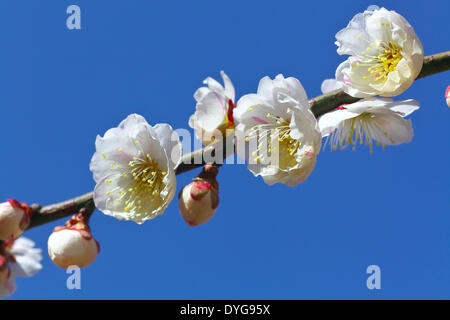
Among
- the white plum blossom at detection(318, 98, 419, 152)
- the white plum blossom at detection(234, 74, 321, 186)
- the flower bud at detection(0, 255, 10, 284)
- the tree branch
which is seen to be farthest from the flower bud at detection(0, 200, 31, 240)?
the white plum blossom at detection(318, 98, 419, 152)

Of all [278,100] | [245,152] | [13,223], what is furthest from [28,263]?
[278,100]

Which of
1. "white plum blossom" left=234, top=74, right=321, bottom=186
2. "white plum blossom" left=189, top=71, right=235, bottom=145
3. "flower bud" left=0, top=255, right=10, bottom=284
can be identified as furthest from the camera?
"flower bud" left=0, top=255, right=10, bottom=284

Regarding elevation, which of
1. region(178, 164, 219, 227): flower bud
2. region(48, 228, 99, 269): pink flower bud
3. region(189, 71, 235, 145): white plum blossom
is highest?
region(189, 71, 235, 145): white plum blossom

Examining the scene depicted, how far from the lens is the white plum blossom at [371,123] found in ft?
5.72

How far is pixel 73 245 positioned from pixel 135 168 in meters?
0.35

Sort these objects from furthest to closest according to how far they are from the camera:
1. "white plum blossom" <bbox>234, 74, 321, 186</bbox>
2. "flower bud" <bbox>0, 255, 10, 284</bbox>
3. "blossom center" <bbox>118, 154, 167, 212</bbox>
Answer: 1. "flower bud" <bbox>0, 255, 10, 284</bbox>
2. "blossom center" <bbox>118, 154, 167, 212</bbox>
3. "white plum blossom" <bbox>234, 74, 321, 186</bbox>

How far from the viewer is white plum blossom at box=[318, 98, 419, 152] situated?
174cm

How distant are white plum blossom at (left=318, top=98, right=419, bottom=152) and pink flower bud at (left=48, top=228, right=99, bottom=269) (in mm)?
919

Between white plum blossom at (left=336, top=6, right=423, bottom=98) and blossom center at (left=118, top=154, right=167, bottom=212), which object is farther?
blossom center at (left=118, top=154, right=167, bottom=212)

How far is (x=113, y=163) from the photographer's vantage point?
80.2 inches

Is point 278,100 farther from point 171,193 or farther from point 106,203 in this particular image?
point 106,203

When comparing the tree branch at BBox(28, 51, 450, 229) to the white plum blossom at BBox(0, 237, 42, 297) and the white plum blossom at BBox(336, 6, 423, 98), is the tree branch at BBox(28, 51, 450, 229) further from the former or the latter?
the white plum blossom at BBox(0, 237, 42, 297)

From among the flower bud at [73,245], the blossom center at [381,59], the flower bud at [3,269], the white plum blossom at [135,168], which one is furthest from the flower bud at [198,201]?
the flower bud at [3,269]

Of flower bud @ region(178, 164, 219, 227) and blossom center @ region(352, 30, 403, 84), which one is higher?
blossom center @ region(352, 30, 403, 84)
